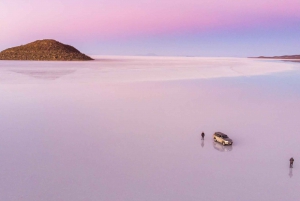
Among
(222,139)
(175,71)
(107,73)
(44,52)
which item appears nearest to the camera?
(222,139)

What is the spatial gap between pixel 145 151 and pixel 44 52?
466 feet

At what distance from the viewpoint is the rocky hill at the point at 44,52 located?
140000mm

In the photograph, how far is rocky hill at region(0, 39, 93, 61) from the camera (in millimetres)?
140000

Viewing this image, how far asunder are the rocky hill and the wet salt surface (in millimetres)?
117715

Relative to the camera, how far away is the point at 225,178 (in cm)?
1315

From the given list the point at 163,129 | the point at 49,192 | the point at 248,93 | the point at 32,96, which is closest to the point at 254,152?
the point at 163,129

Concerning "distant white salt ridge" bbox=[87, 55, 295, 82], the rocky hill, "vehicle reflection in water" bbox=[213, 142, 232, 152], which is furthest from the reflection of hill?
the rocky hill

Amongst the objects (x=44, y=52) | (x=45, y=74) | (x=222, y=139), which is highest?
(x=44, y=52)

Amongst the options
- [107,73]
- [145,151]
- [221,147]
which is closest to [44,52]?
[107,73]

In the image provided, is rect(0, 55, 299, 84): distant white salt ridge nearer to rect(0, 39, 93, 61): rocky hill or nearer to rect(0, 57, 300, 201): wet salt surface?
rect(0, 57, 300, 201): wet salt surface

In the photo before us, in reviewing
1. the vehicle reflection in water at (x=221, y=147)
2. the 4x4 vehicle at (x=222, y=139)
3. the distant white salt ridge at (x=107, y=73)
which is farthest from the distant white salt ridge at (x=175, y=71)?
the vehicle reflection in water at (x=221, y=147)

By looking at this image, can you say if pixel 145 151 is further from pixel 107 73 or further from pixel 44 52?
pixel 44 52

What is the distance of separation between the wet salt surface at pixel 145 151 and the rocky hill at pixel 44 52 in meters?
118

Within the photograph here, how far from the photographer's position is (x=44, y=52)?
142750 millimetres
